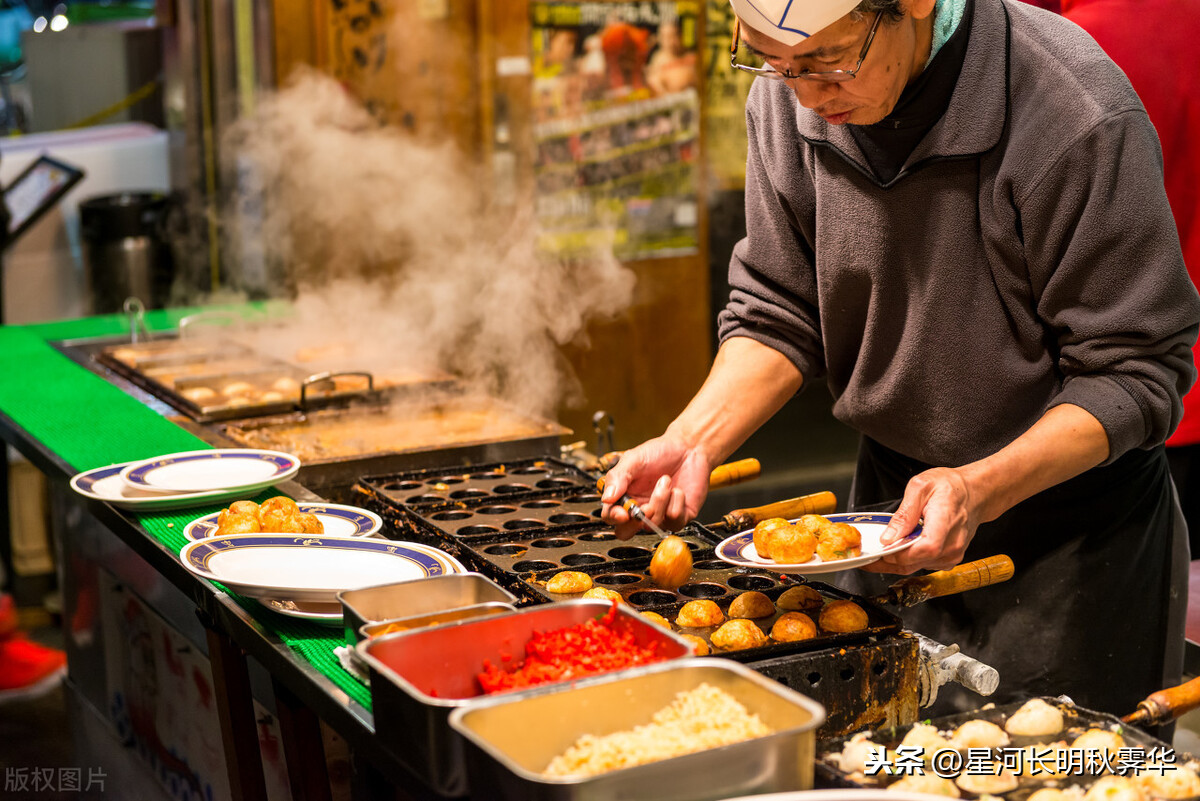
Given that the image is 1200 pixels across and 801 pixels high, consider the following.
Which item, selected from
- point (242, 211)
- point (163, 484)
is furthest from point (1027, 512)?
point (242, 211)

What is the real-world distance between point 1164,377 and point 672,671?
1083 millimetres

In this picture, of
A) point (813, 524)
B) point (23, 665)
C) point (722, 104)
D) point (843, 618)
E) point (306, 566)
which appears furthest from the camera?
point (722, 104)

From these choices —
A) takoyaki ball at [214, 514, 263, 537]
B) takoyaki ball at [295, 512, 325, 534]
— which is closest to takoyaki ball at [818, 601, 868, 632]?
takoyaki ball at [295, 512, 325, 534]

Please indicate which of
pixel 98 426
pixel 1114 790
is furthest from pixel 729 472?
pixel 98 426

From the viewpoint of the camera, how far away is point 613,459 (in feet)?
8.34

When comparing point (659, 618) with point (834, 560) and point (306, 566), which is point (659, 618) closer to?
point (834, 560)

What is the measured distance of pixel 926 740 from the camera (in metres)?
1.57

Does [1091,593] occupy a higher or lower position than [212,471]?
lower

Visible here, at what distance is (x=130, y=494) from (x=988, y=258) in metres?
1.79

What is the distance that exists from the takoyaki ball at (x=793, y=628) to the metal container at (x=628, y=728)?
0.42 m

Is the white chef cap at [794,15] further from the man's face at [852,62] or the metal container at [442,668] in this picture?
the metal container at [442,668]

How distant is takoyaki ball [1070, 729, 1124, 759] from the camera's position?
5.00ft

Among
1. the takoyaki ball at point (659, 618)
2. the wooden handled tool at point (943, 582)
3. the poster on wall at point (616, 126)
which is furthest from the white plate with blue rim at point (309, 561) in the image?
the poster on wall at point (616, 126)

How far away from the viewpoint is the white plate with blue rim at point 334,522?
7.74 ft
